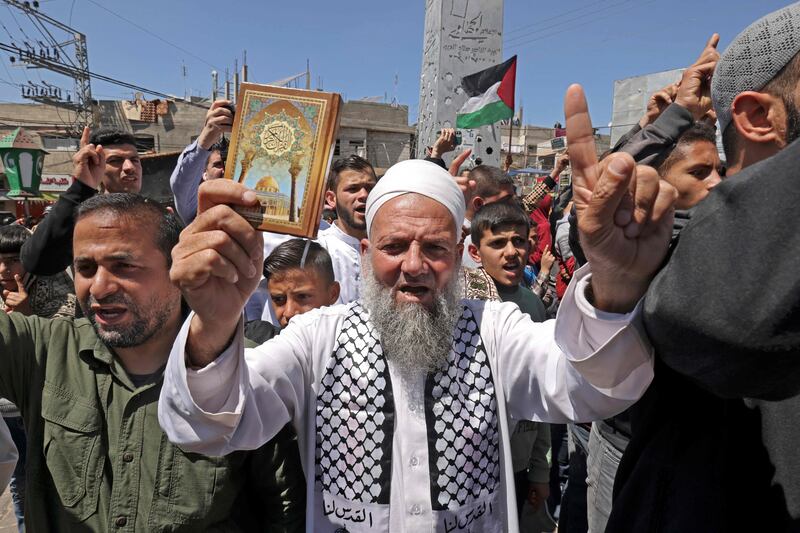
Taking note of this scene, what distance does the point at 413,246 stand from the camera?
1.68 metres

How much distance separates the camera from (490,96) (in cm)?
657

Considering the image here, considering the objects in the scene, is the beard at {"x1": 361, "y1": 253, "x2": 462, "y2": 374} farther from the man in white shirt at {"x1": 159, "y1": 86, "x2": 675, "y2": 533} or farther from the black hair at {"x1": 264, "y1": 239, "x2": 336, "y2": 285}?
the black hair at {"x1": 264, "y1": 239, "x2": 336, "y2": 285}

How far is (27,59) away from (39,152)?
24674mm

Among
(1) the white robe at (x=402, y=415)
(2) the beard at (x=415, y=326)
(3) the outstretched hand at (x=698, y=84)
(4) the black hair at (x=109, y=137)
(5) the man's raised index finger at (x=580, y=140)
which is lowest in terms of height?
(1) the white robe at (x=402, y=415)

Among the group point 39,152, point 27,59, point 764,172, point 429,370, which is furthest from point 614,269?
point 27,59

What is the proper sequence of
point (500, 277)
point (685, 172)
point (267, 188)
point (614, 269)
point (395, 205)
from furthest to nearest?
point (500, 277) < point (685, 172) < point (395, 205) < point (267, 188) < point (614, 269)

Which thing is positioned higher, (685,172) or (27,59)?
(27,59)

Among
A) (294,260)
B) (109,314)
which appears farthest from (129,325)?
(294,260)

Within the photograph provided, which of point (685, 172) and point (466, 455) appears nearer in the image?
point (466, 455)

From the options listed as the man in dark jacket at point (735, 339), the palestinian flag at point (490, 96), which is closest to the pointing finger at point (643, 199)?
the man in dark jacket at point (735, 339)

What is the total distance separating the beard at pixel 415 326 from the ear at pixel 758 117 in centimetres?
97

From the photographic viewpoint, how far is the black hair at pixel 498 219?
3.16 meters

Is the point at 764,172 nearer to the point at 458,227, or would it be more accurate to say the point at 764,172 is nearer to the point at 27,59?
the point at 458,227

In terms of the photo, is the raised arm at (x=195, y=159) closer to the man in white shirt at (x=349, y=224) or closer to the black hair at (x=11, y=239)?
the man in white shirt at (x=349, y=224)
